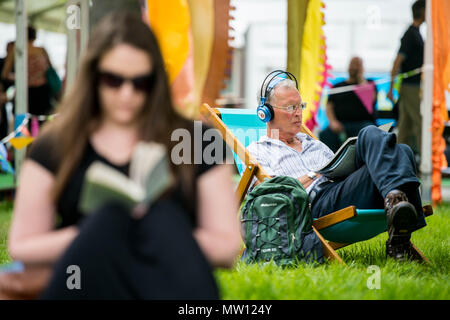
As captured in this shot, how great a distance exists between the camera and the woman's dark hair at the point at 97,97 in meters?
1.54

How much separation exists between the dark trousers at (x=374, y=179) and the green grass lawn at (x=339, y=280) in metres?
0.31

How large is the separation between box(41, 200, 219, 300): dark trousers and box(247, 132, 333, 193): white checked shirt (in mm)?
2510

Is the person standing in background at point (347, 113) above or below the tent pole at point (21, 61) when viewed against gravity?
below

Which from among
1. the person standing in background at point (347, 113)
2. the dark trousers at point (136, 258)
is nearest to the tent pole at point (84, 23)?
the person standing in background at point (347, 113)

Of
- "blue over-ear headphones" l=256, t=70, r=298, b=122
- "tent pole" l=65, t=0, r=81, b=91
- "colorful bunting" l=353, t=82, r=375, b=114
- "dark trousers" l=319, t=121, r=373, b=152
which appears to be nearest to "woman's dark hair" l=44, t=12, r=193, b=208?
"blue over-ear headphones" l=256, t=70, r=298, b=122

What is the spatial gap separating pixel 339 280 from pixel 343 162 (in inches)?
Result: 40.1

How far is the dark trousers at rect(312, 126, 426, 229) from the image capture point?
3.26 metres

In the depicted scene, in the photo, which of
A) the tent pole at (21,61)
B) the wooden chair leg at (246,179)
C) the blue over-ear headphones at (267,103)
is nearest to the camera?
the wooden chair leg at (246,179)

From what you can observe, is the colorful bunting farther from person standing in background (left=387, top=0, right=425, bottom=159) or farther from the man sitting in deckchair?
the man sitting in deckchair

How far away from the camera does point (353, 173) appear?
144 inches

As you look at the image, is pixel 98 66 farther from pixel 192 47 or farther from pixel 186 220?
pixel 192 47

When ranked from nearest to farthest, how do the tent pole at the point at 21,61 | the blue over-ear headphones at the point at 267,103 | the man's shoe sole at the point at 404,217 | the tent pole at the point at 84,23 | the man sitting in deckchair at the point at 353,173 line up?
the man's shoe sole at the point at 404,217, the man sitting in deckchair at the point at 353,173, the blue over-ear headphones at the point at 267,103, the tent pole at the point at 84,23, the tent pole at the point at 21,61

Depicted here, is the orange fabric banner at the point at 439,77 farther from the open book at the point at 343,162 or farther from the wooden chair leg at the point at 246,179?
the wooden chair leg at the point at 246,179

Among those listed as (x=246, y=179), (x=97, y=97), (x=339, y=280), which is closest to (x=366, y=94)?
(x=246, y=179)
